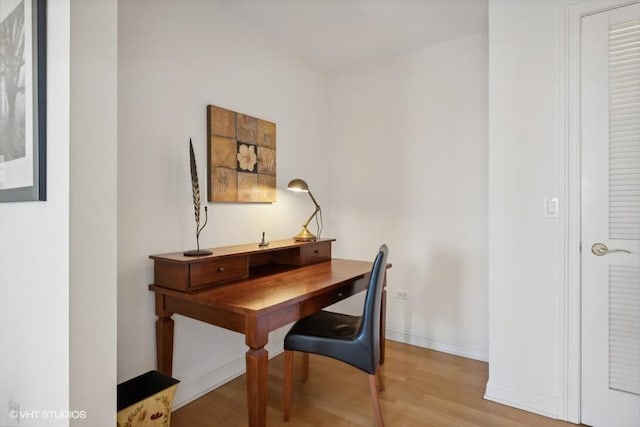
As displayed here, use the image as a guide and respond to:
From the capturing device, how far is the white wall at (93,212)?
1.04 m

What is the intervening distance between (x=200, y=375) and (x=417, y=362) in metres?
1.55

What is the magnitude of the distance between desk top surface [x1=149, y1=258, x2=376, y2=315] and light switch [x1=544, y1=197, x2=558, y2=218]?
1096 mm

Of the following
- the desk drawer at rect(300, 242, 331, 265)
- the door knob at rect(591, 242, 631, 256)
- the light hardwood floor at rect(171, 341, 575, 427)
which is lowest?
the light hardwood floor at rect(171, 341, 575, 427)

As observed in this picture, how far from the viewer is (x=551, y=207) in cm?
191

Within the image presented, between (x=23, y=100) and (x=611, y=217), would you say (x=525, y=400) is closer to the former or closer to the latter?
(x=611, y=217)

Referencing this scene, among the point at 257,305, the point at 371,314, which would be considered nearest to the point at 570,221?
the point at 371,314

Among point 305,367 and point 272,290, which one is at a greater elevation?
point 272,290

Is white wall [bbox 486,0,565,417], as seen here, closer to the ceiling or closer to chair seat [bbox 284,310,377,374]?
the ceiling

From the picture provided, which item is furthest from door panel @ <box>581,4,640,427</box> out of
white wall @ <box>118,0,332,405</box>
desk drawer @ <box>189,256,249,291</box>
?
white wall @ <box>118,0,332,405</box>

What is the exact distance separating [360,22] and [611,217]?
2.00 meters

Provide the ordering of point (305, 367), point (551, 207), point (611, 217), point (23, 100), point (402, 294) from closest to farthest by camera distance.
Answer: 1. point (23, 100)
2. point (611, 217)
3. point (551, 207)
4. point (305, 367)
5. point (402, 294)

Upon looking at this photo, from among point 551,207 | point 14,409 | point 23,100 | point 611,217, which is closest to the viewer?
point 23,100

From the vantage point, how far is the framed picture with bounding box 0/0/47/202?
110cm

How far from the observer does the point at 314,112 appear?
3141mm
